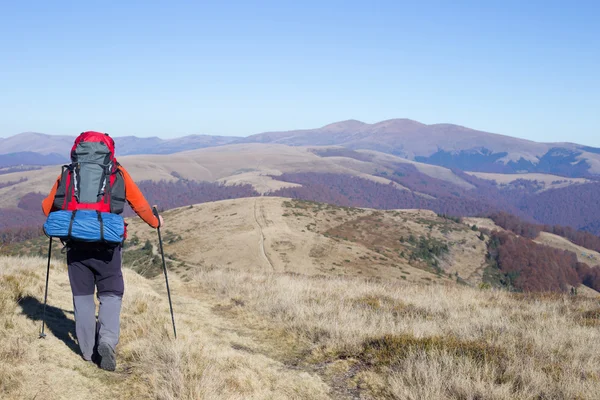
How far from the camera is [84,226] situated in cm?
539

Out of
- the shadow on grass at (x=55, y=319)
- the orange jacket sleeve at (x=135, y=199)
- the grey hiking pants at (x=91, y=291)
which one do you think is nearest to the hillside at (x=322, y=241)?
the shadow on grass at (x=55, y=319)

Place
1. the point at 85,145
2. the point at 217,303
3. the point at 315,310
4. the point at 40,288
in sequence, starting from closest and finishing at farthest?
the point at 85,145 → the point at 40,288 → the point at 315,310 → the point at 217,303

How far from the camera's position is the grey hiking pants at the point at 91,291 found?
19.2 ft

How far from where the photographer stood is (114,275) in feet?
19.9

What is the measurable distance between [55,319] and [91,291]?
2512 mm

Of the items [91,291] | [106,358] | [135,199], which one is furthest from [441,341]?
[91,291]

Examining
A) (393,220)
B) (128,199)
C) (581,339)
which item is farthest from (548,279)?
(128,199)

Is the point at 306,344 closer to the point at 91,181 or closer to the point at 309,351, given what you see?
the point at 309,351

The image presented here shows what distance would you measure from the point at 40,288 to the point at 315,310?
649 cm

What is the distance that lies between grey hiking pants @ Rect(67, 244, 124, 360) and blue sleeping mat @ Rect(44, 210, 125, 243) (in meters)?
0.41

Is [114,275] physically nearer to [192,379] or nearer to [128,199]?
[128,199]

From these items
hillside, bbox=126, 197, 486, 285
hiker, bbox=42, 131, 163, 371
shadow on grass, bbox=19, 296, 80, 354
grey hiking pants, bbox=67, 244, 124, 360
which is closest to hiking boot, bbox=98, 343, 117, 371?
hiker, bbox=42, 131, 163, 371

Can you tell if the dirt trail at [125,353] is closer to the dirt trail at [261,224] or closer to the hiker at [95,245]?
the hiker at [95,245]

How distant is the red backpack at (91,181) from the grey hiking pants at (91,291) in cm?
67
